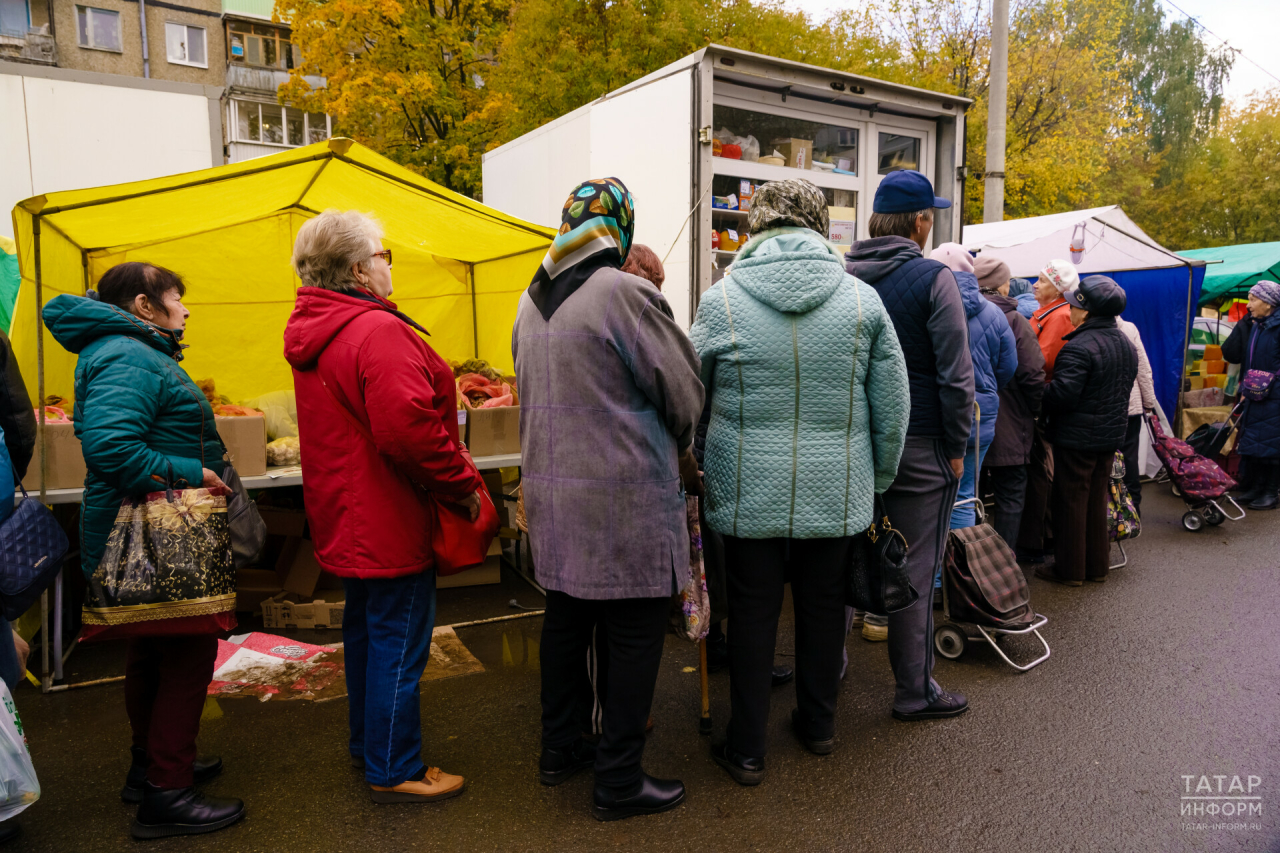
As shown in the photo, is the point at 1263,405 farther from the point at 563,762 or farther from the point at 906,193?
the point at 563,762

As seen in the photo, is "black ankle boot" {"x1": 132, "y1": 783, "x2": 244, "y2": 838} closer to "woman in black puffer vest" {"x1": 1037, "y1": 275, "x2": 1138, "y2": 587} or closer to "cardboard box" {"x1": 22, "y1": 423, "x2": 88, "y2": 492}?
"cardboard box" {"x1": 22, "y1": 423, "x2": 88, "y2": 492}

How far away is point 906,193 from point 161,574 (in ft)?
9.37

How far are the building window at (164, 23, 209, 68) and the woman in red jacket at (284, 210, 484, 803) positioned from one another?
3215cm

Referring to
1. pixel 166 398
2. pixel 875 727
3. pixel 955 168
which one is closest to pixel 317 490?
pixel 166 398

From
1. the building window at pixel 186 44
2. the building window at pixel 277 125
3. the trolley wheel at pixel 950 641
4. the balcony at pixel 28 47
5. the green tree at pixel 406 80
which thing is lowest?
the trolley wheel at pixel 950 641

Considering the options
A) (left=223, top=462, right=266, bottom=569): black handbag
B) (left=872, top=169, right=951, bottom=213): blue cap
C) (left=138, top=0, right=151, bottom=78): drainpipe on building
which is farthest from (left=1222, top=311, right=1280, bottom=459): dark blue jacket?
(left=138, top=0, right=151, bottom=78): drainpipe on building

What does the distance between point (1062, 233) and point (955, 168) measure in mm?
2839

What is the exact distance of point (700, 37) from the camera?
13102mm

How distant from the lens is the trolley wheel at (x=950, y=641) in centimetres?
389

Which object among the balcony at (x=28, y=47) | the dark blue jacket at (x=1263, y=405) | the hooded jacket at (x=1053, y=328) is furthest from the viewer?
the balcony at (x=28, y=47)

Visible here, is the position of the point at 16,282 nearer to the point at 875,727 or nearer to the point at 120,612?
the point at 120,612

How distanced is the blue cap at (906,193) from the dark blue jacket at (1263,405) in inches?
229

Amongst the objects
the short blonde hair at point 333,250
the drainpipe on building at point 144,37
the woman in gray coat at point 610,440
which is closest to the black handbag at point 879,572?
the woman in gray coat at point 610,440

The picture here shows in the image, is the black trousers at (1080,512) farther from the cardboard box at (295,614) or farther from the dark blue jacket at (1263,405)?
the cardboard box at (295,614)
